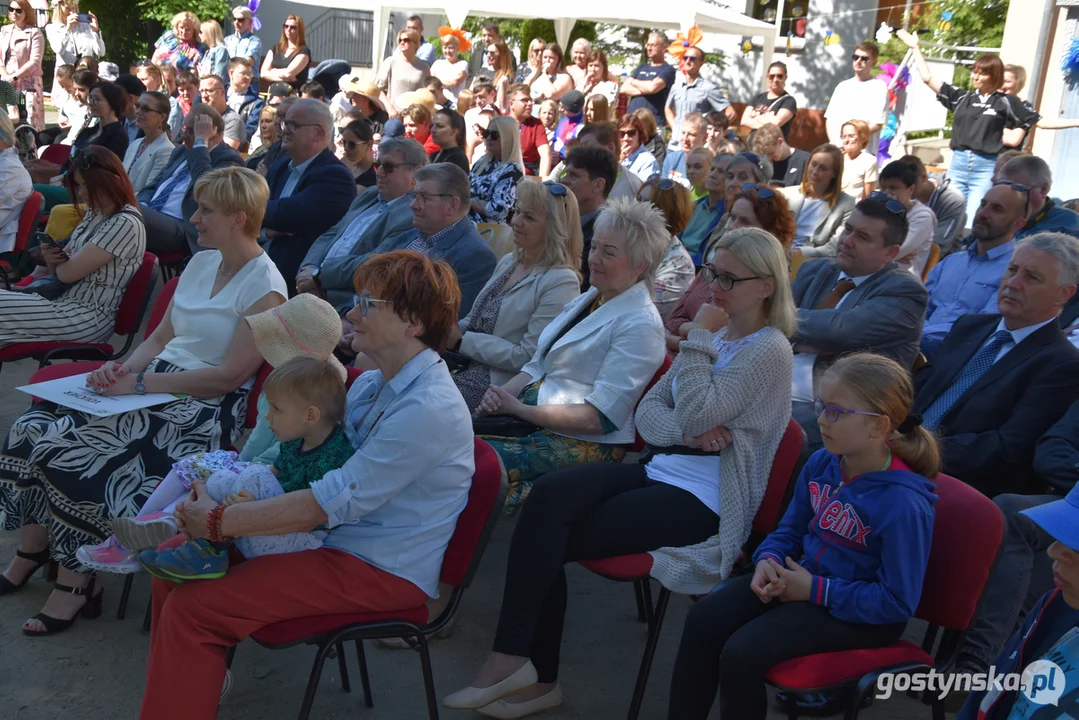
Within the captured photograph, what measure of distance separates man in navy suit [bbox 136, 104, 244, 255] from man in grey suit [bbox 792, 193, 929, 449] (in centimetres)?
437

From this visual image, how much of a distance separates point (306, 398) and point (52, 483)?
1313mm

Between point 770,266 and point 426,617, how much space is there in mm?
1460

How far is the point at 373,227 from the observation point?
5059 mm

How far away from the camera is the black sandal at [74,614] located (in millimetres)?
3273

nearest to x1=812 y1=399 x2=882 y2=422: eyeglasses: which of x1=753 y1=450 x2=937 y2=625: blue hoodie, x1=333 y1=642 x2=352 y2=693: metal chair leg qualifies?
x1=753 y1=450 x2=937 y2=625: blue hoodie

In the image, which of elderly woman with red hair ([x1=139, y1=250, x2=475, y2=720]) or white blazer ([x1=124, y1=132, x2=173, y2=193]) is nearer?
elderly woman with red hair ([x1=139, y1=250, x2=475, y2=720])

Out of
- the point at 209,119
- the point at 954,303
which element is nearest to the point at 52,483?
the point at 954,303

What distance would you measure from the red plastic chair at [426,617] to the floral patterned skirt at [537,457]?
71cm

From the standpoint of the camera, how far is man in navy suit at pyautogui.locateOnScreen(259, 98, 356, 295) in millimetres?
5582

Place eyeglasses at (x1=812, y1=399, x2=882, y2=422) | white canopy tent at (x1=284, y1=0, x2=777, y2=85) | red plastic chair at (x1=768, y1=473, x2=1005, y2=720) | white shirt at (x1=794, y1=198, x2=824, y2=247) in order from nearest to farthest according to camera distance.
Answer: red plastic chair at (x1=768, y1=473, x2=1005, y2=720)
eyeglasses at (x1=812, y1=399, x2=882, y2=422)
white shirt at (x1=794, y1=198, x2=824, y2=247)
white canopy tent at (x1=284, y1=0, x2=777, y2=85)

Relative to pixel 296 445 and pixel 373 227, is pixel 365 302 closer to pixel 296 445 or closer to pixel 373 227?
pixel 296 445

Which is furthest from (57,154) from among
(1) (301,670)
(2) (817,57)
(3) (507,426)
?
(2) (817,57)

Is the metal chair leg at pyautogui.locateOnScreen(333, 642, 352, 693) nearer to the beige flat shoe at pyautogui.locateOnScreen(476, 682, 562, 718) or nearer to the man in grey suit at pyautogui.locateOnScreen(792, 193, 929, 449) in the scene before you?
the beige flat shoe at pyautogui.locateOnScreen(476, 682, 562, 718)

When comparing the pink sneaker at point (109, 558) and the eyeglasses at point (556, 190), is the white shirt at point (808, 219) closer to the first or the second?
the eyeglasses at point (556, 190)
